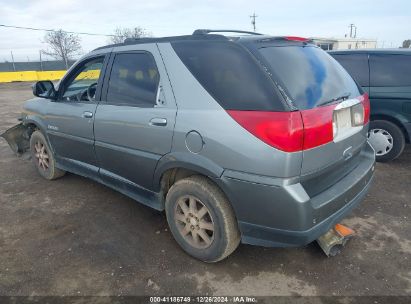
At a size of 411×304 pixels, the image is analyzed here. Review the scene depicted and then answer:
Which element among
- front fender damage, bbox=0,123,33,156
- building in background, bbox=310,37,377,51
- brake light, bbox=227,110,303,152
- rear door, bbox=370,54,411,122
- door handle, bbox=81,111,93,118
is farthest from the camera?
building in background, bbox=310,37,377,51

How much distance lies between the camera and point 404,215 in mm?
3701

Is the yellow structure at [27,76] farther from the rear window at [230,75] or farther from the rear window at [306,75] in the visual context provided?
the rear window at [306,75]

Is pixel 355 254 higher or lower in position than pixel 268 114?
lower

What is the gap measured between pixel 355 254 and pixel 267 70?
73.0 inches

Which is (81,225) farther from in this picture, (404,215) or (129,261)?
(404,215)

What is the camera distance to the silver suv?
2.29m

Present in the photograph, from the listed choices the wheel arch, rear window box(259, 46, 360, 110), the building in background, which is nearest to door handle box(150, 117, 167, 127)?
the wheel arch

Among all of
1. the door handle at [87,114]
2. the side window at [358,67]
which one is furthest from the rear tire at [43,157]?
the side window at [358,67]

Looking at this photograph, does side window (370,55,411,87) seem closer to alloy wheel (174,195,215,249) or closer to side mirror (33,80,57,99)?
alloy wheel (174,195,215,249)

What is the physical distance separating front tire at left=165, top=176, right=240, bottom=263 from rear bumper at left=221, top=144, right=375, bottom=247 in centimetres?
13

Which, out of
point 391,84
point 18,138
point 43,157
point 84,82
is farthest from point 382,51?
point 18,138

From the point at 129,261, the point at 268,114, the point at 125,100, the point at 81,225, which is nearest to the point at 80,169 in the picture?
the point at 81,225

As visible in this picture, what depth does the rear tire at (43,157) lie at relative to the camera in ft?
15.5

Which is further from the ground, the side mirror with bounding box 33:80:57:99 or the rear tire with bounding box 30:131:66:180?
the side mirror with bounding box 33:80:57:99
